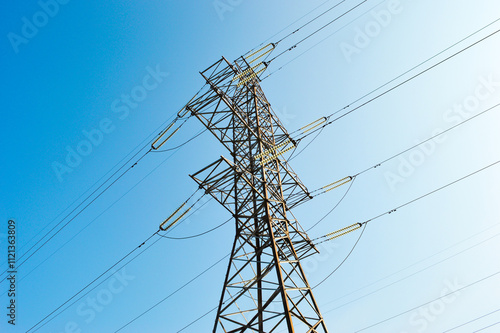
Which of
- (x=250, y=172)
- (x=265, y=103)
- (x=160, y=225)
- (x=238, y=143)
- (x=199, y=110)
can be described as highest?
(x=265, y=103)

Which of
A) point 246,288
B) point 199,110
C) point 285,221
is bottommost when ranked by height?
point 246,288

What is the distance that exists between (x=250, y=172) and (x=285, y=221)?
210cm

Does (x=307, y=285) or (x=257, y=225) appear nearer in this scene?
(x=307, y=285)

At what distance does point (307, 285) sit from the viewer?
28.5 feet

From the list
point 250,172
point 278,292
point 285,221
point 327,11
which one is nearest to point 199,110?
point 250,172

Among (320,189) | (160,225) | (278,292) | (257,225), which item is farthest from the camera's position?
(320,189)

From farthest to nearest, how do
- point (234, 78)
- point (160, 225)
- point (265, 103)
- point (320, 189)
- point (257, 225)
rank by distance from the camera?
1. point (265, 103)
2. point (234, 78)
3. point (320, 189)
4. point (160, 225)
5. point (257, 225)

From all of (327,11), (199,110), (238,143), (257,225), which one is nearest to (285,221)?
(257,225)

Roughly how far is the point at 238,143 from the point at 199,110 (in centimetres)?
200

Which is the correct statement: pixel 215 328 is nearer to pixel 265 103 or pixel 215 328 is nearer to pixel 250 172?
pixel 250 172

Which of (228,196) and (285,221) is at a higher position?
(228,196)

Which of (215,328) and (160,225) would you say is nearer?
(215,328)

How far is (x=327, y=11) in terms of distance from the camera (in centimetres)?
1239

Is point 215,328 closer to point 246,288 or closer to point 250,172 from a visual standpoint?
point 246,288
